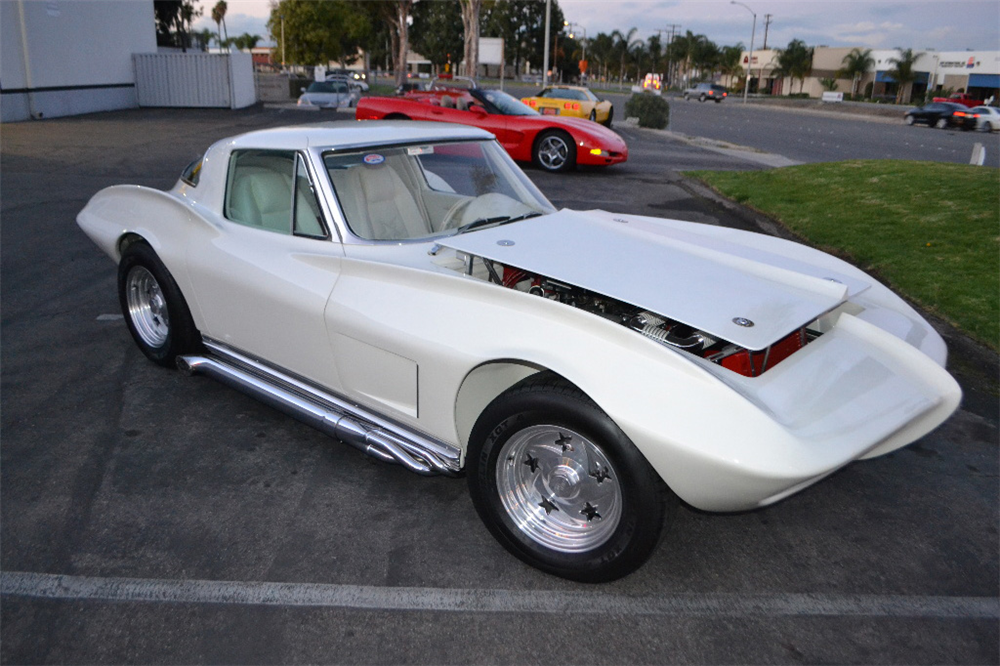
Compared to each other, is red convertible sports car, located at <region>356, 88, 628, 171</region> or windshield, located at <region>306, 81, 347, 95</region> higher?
windshield, located at <region>306, 81, 347, 95</region>

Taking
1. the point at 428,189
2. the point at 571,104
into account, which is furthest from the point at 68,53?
the point at 428,189

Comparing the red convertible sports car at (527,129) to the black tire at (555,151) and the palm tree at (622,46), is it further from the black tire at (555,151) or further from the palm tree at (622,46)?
the palm tree at (622,46)

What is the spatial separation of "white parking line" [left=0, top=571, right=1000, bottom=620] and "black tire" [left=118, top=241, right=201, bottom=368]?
1.70m

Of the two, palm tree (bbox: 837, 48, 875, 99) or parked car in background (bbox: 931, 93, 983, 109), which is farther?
→ palm tree (bbox: 837, 48, 875, 99)

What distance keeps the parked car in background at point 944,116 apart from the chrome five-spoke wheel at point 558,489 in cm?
3806

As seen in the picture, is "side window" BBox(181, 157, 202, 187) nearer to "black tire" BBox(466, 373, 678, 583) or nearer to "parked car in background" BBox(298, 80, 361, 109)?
"black tire" BBox(466, 373, 678, 583)

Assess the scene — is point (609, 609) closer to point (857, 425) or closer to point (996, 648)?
point (857, 425)

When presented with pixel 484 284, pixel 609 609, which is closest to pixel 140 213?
pixel 484 284

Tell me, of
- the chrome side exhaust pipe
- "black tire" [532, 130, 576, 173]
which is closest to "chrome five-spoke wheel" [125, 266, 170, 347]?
the chrome side exhaust pipe

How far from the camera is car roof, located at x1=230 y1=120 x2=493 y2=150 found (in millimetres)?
3877

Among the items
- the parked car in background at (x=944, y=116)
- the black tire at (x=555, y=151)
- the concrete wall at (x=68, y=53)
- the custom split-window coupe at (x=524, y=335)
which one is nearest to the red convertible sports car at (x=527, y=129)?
the black tire at (x=555, y=151)

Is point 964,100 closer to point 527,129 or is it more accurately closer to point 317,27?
point 527,129

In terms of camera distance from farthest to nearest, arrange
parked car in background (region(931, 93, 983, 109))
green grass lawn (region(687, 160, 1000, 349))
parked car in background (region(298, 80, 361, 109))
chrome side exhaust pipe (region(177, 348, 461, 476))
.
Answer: parked car in background (region(931, 93, 983, 109)), parked car in background (region(298, 80, 361, 109)), green grass lawn (region(687, 160, 1000, 349)), chrome side exhaust pipe (region(177, 348, 461, 476))

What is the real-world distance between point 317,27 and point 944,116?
163ft
